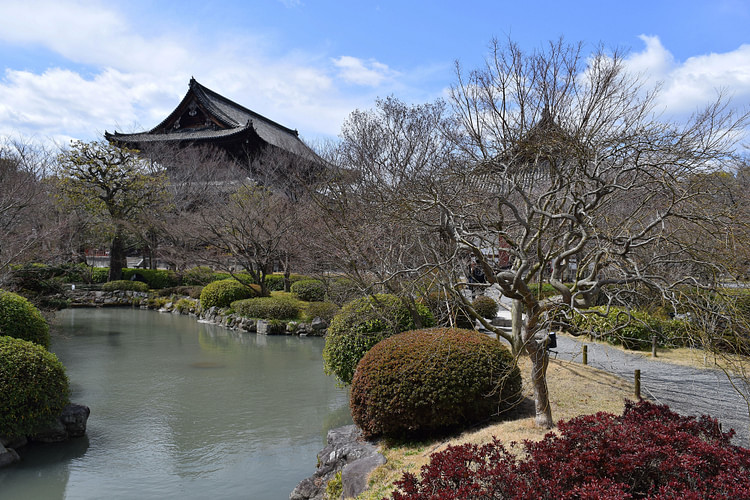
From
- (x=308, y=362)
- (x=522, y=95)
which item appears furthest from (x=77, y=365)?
(x=522, y=95)

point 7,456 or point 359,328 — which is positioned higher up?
point 359,328

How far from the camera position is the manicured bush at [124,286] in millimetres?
22531

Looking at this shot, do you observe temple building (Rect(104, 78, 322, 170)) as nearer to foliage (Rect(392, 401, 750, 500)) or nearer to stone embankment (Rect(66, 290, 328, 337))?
stone embankment (Rect(66, 290, 328, 337))

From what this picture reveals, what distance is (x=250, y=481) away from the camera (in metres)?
5.60

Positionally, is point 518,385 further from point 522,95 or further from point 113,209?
point 113,209

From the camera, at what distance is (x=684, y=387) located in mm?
7559

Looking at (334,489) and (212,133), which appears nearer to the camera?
(334,489)

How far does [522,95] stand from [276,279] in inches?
654

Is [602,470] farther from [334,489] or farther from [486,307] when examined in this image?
[486,307]

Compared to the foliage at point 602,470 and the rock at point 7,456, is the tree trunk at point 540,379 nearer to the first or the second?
the foliage at point 602,470

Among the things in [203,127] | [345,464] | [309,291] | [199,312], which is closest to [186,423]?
[345,464]

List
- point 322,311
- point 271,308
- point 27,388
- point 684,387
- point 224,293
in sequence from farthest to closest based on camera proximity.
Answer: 1. point 224,293
2. point 271,308
3. point 322,311
4. point 684,387
5. point 27,388

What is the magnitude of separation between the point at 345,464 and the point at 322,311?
10.4 m

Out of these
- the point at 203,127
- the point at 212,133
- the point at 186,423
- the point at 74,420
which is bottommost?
the point at 186,423
